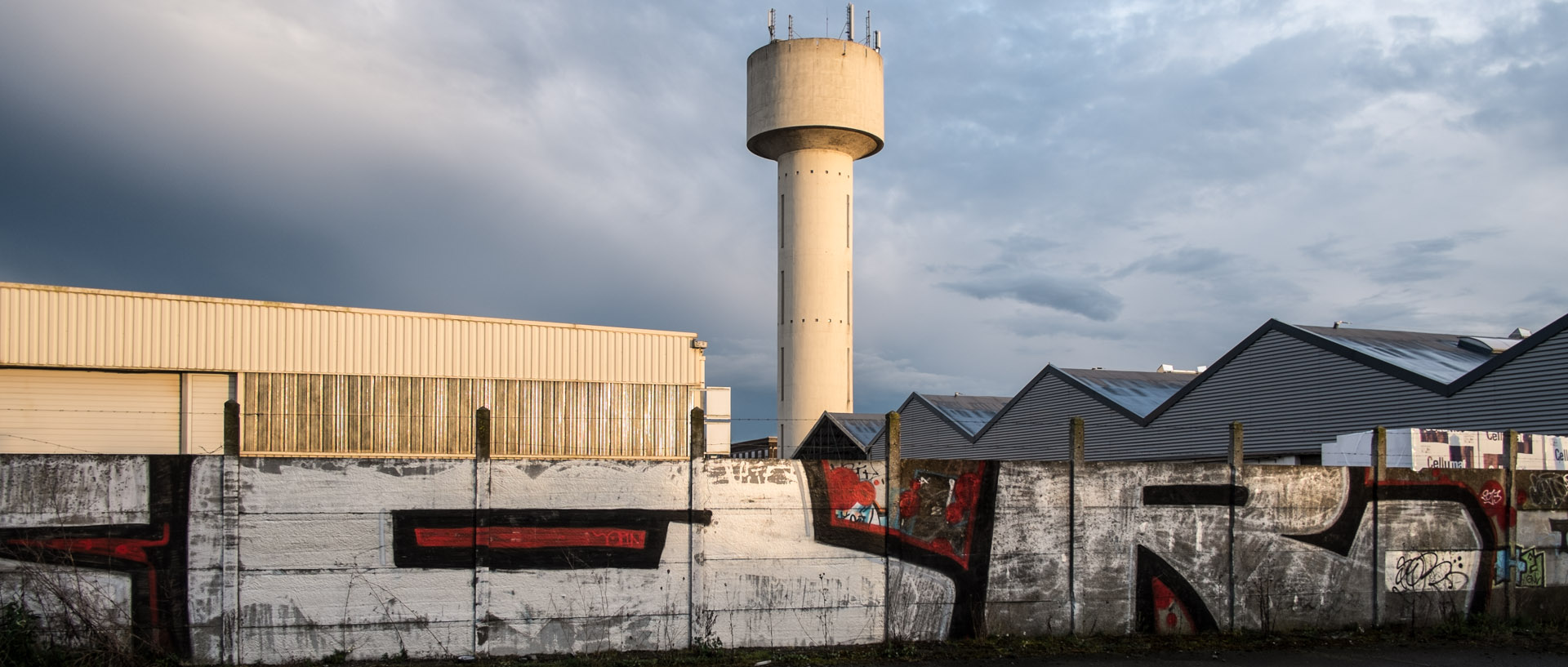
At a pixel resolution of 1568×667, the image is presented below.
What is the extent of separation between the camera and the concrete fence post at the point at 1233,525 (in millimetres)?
12695

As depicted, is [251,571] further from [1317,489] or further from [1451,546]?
[1451,546]

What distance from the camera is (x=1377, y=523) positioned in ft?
44.0

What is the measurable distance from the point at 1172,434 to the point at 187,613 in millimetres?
28808

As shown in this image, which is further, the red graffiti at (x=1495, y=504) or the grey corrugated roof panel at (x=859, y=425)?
the grey corrugated roof panel at (x=859, y=425)

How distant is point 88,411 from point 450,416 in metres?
7.90

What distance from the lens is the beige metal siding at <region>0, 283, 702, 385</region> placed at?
24.8 metres

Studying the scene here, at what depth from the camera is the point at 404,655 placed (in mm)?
10492

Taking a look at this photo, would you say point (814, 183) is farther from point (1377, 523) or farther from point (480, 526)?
point (480, 526)

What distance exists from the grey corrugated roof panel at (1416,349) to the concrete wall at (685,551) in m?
14.6

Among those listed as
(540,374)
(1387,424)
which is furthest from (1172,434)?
(540,374)

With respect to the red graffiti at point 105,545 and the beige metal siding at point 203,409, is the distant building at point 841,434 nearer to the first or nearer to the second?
the beige metal siding at point 203,409

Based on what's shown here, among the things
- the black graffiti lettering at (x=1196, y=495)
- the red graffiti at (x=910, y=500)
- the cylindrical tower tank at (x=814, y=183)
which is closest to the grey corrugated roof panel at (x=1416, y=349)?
the black graffiti lettering at (x=1196, y=495)

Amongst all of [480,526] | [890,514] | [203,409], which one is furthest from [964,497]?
[203,409]

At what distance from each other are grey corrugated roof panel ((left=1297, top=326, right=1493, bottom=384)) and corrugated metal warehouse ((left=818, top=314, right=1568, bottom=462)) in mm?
69
